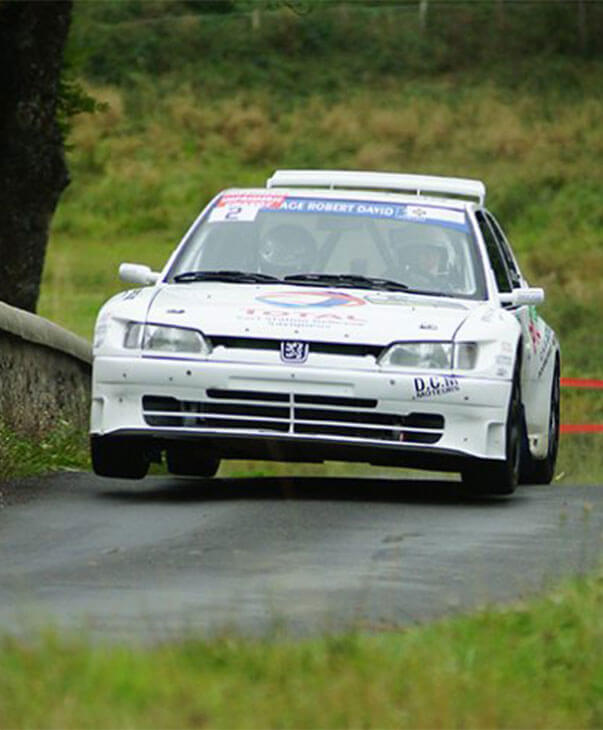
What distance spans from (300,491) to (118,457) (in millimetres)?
949

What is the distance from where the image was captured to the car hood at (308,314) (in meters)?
11.3

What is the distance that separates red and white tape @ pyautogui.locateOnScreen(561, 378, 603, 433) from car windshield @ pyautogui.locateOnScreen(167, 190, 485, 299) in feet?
Answer: 33.7

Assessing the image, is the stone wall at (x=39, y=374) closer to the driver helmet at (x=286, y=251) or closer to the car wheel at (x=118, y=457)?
the car wheel at (x=118, y=457)

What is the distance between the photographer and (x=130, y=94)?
66.3 m

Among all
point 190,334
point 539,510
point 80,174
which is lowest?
point 80,174

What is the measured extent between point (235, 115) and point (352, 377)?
174 feet

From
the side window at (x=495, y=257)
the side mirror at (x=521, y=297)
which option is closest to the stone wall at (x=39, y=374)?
the side window at (x=495, y=257)

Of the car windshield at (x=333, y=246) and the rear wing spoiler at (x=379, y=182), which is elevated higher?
the rear wing spoiler at (x=379, y=182)

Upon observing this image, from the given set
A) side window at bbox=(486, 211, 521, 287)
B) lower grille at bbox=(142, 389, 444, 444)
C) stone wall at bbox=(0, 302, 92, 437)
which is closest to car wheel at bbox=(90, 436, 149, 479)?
lower grille at bbox=(142, 389, 444, 444)

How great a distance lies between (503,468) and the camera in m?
11.7

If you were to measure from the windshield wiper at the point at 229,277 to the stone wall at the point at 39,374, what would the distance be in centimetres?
120

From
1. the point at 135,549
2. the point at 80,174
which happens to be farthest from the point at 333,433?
the point at 80,174

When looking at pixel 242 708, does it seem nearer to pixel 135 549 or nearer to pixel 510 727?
pixel 510 727

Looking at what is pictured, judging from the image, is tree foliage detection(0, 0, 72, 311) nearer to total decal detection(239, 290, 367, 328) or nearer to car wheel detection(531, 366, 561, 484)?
car wheel detection(531, 366, 561, 484)
